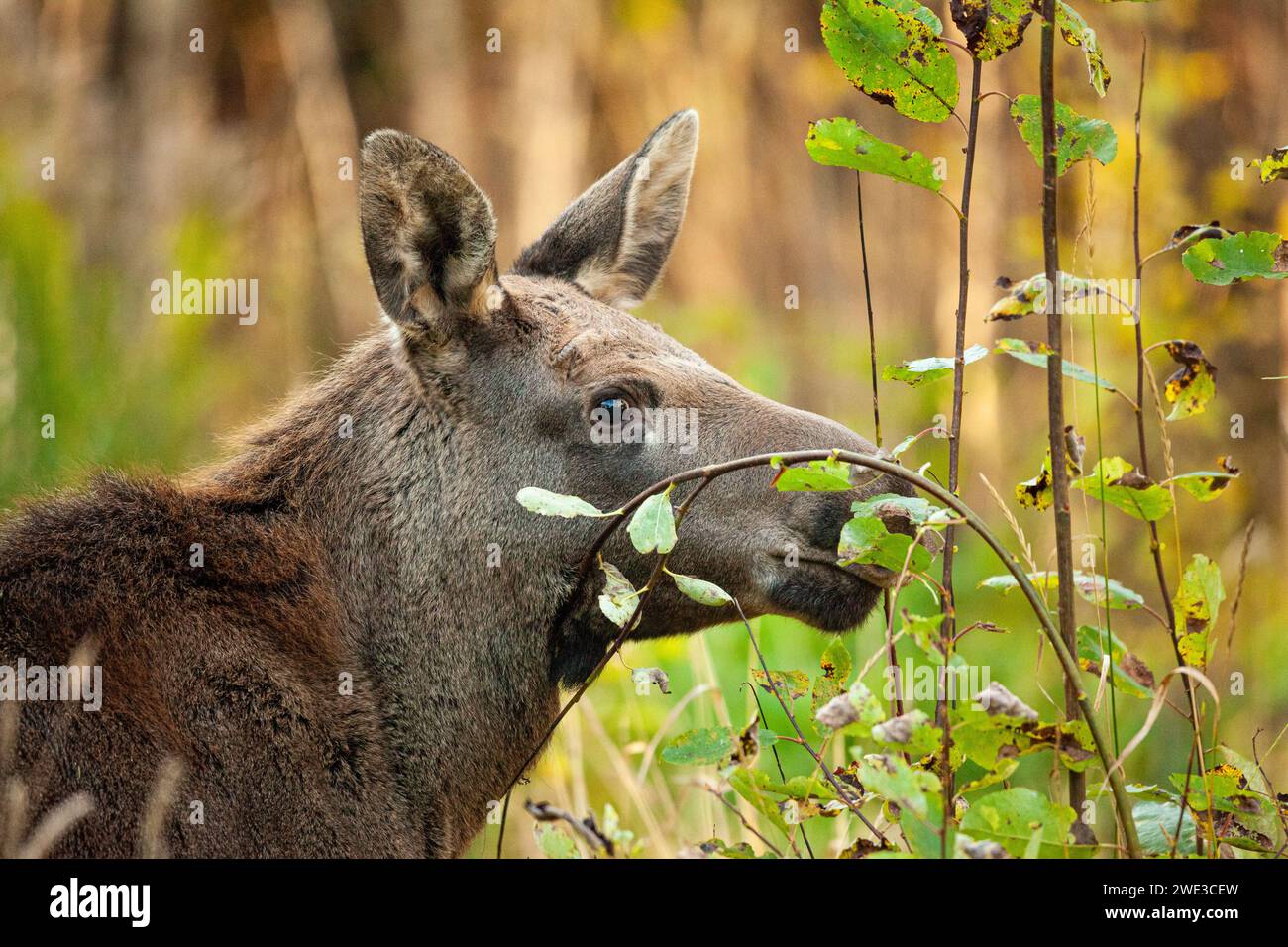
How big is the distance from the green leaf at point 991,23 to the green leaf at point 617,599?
1.77 metres

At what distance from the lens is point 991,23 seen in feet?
13.0

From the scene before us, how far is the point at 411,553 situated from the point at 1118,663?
2.26 meters

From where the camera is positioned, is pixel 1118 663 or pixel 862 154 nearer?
pixel 862 154

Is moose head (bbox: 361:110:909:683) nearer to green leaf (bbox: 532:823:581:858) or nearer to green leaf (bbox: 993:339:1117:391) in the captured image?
green leaf (bbox: 993:339:1117:391)

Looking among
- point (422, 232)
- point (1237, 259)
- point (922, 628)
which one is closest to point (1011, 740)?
point (922, 628)

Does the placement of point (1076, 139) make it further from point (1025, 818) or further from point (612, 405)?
point (1025, 818)

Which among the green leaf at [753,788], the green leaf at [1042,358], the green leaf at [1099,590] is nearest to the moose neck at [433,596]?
the green leaf at [753,788]

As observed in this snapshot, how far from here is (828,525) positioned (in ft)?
14.7

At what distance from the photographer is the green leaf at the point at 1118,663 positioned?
389cm

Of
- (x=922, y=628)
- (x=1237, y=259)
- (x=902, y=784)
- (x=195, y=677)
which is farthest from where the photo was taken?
(x=195, y=677)

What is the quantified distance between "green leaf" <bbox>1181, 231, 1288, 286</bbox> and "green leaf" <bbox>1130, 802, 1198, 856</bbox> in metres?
1.46

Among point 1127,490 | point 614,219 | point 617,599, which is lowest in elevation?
point 617,599

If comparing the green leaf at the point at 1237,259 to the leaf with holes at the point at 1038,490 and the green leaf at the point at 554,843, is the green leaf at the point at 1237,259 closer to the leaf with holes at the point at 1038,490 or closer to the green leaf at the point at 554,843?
the leaf with holes at the point at 1038,490

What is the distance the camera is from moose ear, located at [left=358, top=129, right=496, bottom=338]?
4.55 meters
